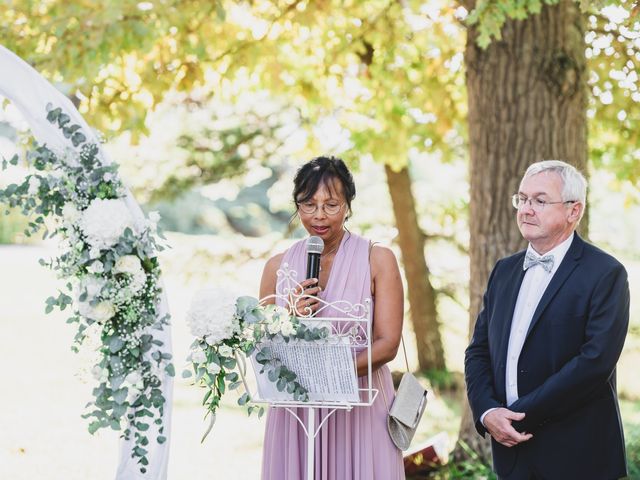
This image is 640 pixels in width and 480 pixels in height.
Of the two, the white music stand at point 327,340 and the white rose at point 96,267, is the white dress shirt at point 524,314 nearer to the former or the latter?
the white music stand at point 327,340


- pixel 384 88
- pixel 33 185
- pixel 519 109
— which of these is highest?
pixel 384 88

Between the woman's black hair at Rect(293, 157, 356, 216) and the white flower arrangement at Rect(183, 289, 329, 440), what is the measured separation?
0.63 metres

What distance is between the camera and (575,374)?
327 cm

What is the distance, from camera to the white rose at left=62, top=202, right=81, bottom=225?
10.6 ft

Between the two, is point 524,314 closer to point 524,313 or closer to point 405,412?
point 524,313

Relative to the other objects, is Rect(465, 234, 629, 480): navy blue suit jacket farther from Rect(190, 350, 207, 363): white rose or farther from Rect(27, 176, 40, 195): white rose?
Rect(27, 176, 40, 195): white rose

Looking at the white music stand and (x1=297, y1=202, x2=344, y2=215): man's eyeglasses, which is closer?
the white music stand

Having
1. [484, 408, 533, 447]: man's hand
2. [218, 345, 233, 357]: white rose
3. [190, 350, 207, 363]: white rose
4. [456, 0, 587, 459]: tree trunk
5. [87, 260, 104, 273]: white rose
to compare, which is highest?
[456, 0, 587, 459]: tree trunk

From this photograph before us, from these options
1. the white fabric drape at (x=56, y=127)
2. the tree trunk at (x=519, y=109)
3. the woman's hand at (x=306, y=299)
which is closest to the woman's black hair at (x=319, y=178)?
the woman's hand at (x=306, y=299)

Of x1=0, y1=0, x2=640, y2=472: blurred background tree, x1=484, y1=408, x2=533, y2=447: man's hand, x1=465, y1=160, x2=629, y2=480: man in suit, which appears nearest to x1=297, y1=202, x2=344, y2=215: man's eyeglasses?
x1=465, y1=160, x2=629, y2=480: man in suit

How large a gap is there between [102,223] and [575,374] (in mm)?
1717

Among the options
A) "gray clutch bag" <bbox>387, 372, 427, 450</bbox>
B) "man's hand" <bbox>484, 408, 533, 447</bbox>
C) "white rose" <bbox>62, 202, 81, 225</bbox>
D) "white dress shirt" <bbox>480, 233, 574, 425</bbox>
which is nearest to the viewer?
"white rose" <bbox>62, 202, 81, 225</bbox>

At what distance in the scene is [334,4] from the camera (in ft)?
25.0

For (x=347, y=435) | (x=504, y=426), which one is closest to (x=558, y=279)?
(x=504, y=426)
